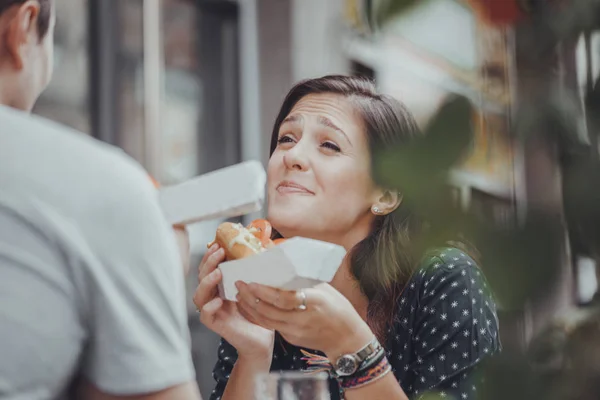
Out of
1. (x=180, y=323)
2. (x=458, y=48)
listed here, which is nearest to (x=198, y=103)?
(x=180, y=323)

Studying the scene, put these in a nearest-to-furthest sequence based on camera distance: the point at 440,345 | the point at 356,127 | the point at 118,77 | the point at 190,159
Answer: the point at 440,345
the point at 356,127
the point at 118,77
the point at 190,159

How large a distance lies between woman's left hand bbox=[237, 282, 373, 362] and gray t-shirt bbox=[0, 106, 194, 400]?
44 cm

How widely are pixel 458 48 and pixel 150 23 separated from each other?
3150mm

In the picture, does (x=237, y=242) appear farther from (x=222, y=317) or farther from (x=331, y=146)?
(x=331, y=146)

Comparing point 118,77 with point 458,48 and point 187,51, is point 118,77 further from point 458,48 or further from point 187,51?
point 458,48

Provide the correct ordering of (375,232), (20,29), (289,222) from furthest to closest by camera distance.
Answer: (375,232)
(289,222)
(20,29)

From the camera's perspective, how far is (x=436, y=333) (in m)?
1.24

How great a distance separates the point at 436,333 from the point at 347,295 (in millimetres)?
215

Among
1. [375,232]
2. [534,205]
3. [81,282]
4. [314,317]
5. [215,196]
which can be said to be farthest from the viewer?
[375,232]

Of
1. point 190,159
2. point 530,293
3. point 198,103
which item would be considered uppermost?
point 530,293

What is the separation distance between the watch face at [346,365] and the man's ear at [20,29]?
569mm

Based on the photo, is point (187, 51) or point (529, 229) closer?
point (529, 229)

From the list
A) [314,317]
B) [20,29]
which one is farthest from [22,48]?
[314,317]

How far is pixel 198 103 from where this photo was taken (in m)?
3.51
